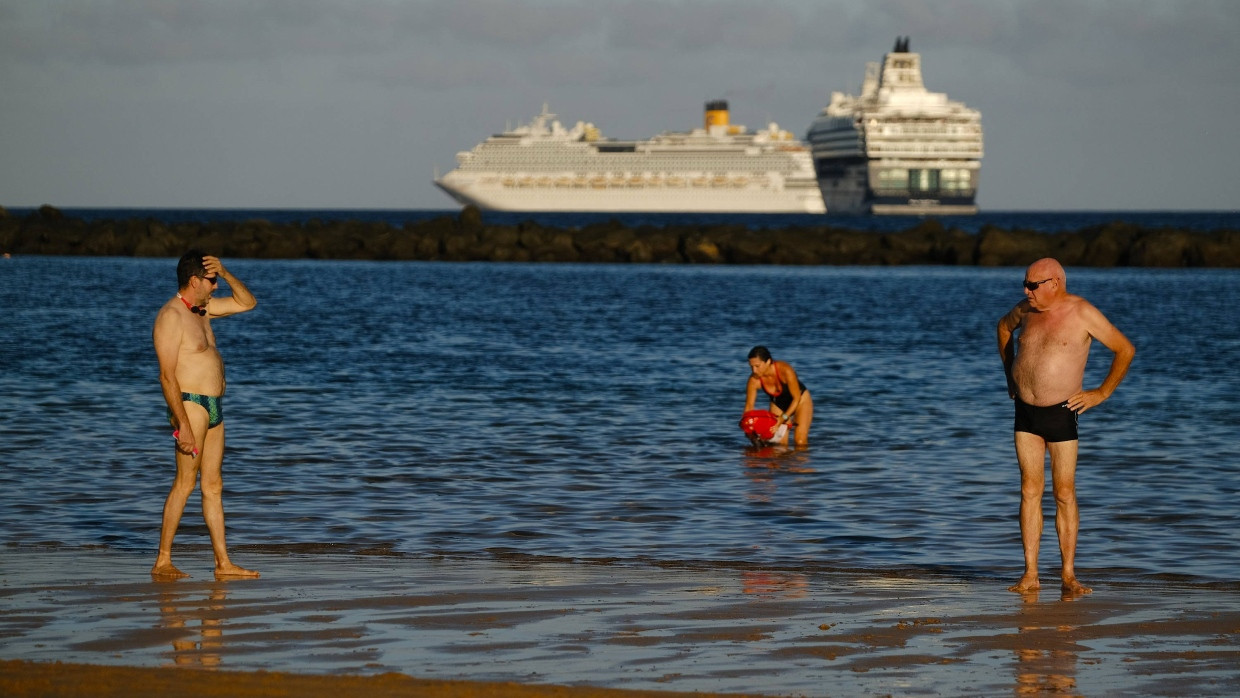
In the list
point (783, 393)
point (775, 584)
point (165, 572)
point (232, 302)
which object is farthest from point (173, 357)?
point (783, 393)

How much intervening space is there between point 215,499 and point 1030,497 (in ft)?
12.4

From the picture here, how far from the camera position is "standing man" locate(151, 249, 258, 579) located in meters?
6.82

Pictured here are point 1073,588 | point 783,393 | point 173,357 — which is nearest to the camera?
point 173,357

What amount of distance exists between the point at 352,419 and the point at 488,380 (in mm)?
4272

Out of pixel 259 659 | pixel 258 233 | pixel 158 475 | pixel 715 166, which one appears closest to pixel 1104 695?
pixel 259 659

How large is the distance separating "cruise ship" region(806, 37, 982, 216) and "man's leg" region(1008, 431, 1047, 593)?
132 meters

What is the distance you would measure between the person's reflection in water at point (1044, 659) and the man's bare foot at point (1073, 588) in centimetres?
53

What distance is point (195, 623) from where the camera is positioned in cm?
595

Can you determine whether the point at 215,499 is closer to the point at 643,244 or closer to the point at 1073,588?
the point at 1073,588

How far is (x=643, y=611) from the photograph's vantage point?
6.41 m

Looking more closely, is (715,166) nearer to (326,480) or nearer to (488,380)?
(488,380)

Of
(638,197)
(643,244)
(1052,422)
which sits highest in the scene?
(638,197)

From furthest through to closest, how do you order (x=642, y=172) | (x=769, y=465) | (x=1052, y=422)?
(x=642, y=172)
(x=769, y=465)
(x=1052, y=422)

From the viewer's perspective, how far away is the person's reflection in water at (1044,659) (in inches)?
204
